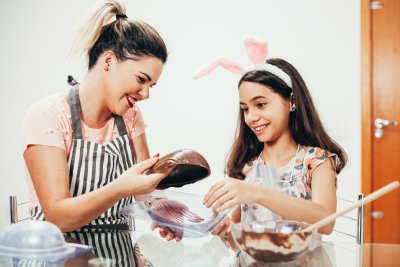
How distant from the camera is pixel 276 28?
2.71 m

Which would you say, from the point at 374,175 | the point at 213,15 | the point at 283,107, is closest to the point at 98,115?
the point at 283,107

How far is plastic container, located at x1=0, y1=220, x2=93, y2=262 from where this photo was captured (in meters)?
1.18

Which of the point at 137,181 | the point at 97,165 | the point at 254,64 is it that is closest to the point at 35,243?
the point at 137,181

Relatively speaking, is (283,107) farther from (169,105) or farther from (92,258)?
(169,105)

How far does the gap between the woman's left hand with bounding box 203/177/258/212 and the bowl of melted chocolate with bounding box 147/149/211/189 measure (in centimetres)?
10

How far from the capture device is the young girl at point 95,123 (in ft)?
5.12

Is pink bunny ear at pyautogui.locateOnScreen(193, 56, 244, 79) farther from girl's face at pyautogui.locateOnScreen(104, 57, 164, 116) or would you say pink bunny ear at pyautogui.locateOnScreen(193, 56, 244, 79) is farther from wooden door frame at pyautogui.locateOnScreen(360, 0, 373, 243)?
wooden door frame at pyautogui.locateOnScreen(360, 0, 373, 243)

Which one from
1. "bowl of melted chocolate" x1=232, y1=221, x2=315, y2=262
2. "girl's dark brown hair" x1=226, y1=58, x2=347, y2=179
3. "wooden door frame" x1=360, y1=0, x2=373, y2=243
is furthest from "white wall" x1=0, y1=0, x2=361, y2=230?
"bowl of melted chocolate" x1=232, y1=221, x2=315, y2=262

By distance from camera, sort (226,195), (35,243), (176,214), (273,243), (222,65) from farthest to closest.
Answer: (222,65), (176,214), (226,195), (35,243), (273,243)

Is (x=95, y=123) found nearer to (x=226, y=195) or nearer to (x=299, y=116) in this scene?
(x=226, y=195)

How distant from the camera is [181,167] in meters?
1.53

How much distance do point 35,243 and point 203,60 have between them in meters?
1.74

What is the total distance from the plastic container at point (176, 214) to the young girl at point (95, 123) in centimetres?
10

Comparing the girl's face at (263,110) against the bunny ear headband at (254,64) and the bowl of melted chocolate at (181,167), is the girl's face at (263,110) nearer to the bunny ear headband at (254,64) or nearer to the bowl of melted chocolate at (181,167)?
the bunny ear headband at (254,64)
